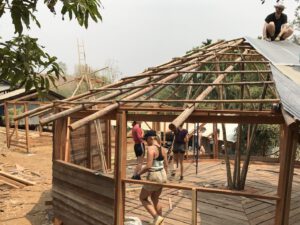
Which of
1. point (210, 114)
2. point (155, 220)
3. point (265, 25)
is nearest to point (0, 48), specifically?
point (210, 114)

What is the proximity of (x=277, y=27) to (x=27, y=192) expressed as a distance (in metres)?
8.96

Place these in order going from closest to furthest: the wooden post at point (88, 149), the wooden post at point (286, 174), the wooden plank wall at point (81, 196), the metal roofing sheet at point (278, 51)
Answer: the wooden post at point (286, 174) → the wooden plank wall at point (81, 196) → the metal roofing sheet at point (278, 51) → the wooden post at point (88, 149)

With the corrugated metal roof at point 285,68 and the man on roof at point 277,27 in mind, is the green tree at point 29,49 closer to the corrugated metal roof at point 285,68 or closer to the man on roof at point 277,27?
the corrugated metal roof at point 285,68

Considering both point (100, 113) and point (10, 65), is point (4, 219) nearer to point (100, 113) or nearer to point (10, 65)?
point (100, 113)

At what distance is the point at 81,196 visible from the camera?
724 centimetres

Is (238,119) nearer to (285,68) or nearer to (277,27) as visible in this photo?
(285,68)

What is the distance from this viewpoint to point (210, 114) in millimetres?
6059

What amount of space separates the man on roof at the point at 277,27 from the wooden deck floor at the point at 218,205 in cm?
Result: 409

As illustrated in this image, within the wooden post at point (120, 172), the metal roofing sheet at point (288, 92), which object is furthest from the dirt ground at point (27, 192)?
the metal roofing sheet at point (288, 92)

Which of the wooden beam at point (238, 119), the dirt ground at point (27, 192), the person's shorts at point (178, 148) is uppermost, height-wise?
the wooden beam at point (238, 119)

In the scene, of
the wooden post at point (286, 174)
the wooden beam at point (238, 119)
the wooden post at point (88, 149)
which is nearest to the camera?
the wooden post at point (286, 174)

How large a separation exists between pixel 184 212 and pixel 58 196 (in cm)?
276

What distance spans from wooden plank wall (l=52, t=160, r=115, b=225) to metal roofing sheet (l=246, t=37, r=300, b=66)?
14.0ft

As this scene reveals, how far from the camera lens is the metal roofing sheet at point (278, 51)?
26.1 feet
